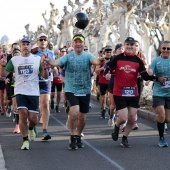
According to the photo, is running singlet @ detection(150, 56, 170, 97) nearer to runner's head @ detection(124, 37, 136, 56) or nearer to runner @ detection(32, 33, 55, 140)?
runner's head @ detection(124, 37, 136, 56)

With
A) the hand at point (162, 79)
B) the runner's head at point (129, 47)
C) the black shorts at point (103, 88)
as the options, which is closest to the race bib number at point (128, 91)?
the hand at point (162, 79)

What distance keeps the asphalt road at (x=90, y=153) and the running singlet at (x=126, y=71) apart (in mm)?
986

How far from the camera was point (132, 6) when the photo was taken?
97.7ft

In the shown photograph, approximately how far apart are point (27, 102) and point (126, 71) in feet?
5.78

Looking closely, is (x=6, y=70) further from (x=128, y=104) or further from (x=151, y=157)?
(x=151, y=157)

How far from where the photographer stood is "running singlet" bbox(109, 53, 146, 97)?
10594mm

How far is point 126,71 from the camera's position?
10.6 meters

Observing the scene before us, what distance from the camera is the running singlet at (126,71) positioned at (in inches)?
417

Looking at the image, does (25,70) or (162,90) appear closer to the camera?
(25,70)

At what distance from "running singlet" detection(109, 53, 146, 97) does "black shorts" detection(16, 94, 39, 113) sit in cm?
142

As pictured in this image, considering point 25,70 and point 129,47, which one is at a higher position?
point 129,47

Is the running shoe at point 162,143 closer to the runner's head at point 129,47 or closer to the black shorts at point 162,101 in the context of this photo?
the black shorts at point 162,101

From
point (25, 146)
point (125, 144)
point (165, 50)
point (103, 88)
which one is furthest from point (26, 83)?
point (103, 88)

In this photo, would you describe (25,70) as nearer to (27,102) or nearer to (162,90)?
(27,102)
